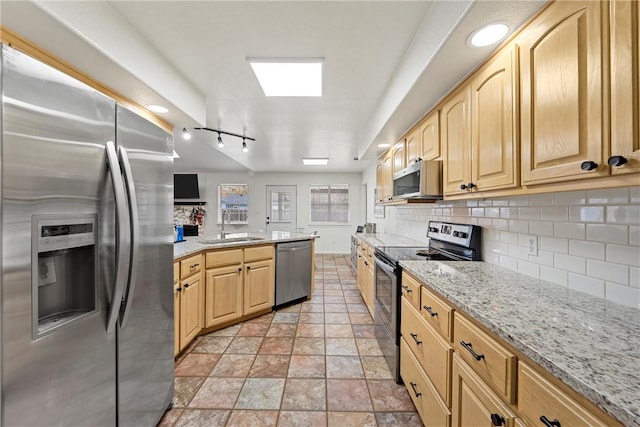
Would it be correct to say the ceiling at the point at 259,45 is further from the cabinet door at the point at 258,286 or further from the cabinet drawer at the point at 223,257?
the cabinet door at the point at 258,286

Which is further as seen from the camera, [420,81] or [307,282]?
[307,282]

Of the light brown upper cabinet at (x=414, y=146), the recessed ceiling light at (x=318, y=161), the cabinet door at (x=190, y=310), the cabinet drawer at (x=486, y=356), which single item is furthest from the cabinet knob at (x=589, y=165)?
the recessed ceiling light at (x=318, y=161)

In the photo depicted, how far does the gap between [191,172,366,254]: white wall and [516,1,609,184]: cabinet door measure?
6199 millimetres

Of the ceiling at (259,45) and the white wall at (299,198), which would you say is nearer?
the ceiling at (259,45)

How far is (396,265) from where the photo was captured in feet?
6.02

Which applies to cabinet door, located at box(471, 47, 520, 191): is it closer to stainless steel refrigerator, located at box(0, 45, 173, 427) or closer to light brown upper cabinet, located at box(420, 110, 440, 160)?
light brown upper cabinet, located at box(420, 110, 440, 160)

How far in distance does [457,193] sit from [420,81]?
30.2 inches

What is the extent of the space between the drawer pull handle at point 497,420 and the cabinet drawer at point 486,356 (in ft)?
0.22

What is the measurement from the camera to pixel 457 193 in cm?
171

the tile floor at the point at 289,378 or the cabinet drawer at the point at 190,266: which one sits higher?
the cabinet drawer at the point at 190,266

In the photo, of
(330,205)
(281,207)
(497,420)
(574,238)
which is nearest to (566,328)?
(497,420)

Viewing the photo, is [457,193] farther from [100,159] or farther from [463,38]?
[100,159]

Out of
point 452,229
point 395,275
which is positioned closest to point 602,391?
point 395,275

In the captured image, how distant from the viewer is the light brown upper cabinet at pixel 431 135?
6.50 feet
